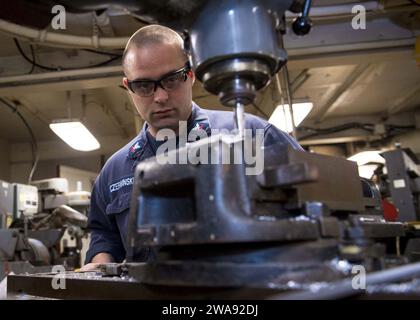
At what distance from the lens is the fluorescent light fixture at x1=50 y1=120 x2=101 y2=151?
12.2ft

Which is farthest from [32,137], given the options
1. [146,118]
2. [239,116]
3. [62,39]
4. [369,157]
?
[239,116]

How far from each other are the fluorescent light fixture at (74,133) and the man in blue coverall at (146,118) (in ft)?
8.13

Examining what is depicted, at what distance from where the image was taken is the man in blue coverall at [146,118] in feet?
3.85

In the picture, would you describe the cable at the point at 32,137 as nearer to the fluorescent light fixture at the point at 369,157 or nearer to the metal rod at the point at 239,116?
the fluorescent light fixture at the point at 369,157

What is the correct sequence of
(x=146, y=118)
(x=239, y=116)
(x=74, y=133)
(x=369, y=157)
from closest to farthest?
(x=239, y=116)
(x=146, y=118)
(x=369, y=157)
(x=74, y=133)

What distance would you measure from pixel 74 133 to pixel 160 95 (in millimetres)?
3079

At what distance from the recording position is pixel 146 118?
4.32ft

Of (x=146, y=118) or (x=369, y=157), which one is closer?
(x=146, y=118)

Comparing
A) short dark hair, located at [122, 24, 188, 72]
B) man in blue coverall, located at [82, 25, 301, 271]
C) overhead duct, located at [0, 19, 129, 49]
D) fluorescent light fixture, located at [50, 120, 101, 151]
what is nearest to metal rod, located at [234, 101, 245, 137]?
man in blue coverall, located at [82, 25, 301, 271]

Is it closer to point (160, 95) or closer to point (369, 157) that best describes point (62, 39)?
point (160, 95)

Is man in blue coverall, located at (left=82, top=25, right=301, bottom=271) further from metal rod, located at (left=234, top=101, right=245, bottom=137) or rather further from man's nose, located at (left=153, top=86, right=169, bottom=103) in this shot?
metal rod, located at (left=234, top=101, right=245, bottom=137)

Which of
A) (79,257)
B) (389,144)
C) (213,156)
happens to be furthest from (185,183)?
(389,144)
